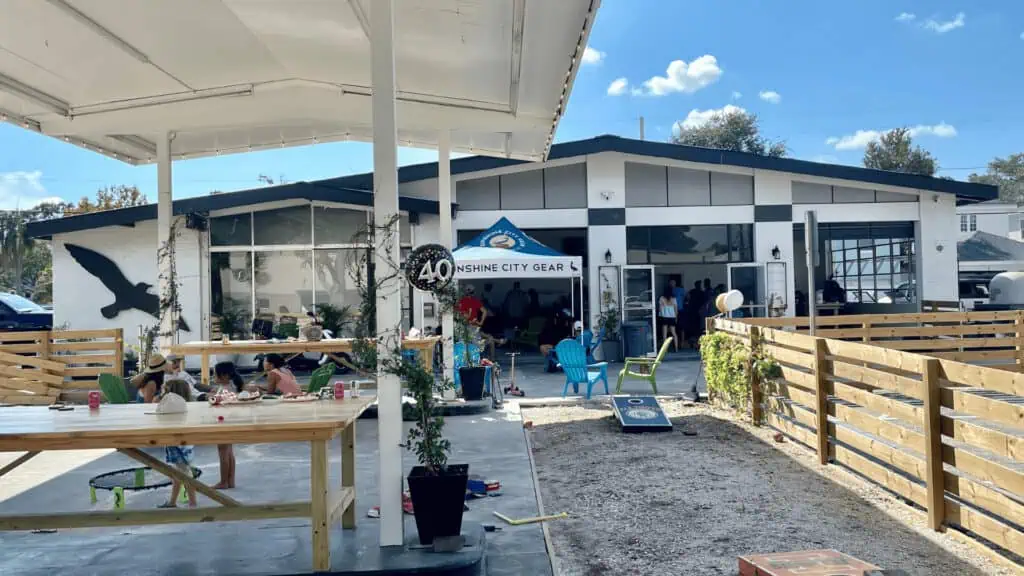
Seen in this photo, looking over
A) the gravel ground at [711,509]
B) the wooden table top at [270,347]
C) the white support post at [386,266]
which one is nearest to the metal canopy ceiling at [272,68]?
the white support post at [386,266]

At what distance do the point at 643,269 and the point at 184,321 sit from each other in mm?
9100

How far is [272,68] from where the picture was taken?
27.2ft

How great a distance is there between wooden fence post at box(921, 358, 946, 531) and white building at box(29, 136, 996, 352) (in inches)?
438

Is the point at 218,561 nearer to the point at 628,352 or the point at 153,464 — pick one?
the point at 153,464

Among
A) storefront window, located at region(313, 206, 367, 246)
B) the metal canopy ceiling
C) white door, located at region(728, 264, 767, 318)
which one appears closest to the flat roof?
storefront window, located at region(313, 206, 367, 246)

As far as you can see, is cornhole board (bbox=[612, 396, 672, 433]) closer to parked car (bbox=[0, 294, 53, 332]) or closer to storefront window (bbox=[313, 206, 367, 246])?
storefront window (bbox=[313, 206, 367, 246])

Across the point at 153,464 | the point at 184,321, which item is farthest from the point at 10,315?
the point at 153,464

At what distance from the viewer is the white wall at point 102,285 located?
15.1 m

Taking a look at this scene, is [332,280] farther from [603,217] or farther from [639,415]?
[639,415]

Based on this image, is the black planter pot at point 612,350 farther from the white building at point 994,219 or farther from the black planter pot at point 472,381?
the white building at point 994,219

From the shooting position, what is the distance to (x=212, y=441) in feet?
14.1

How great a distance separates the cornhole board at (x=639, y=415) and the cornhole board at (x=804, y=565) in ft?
14.8

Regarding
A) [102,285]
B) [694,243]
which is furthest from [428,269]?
[694,243]

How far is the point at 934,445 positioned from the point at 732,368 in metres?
4.39
